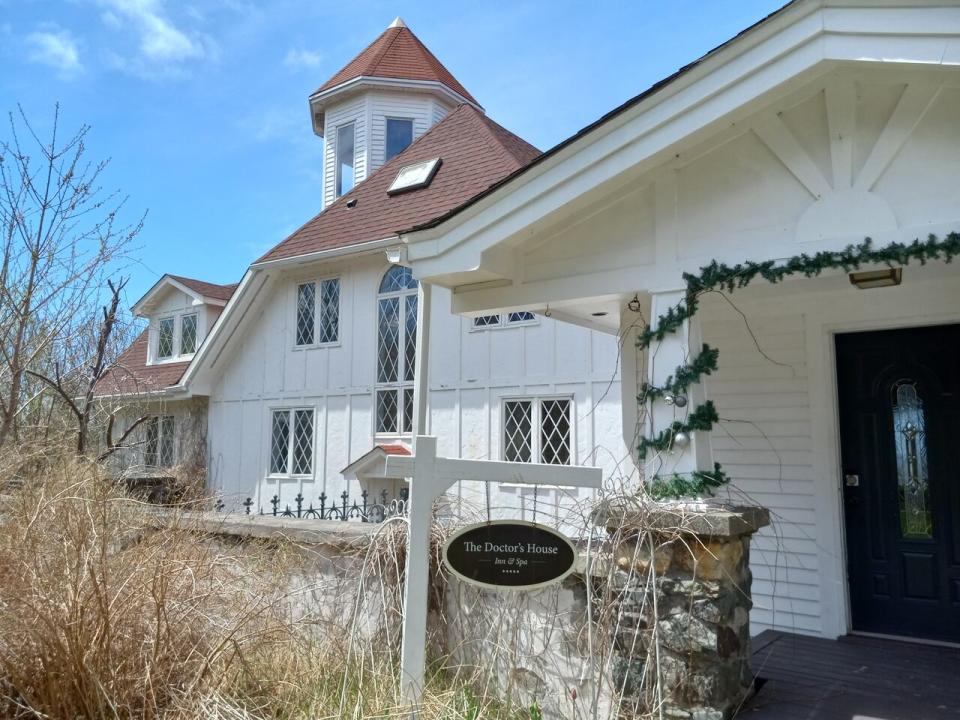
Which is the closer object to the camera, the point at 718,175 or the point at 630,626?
the point at 630,626

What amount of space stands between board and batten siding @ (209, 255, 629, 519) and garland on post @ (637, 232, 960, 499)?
5136 millimetres

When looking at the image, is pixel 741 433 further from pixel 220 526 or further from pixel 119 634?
pixel 119 634

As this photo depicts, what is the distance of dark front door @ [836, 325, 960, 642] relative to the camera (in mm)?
5367

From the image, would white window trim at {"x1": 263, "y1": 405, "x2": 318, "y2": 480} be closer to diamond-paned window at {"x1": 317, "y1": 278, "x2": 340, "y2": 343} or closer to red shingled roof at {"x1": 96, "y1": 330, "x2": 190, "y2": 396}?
diamond-paned window at {"x1": 317, "y1": 278, "x2": 340, "y2": 343}

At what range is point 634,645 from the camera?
3.78m

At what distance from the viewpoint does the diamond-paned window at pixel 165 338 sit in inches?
730

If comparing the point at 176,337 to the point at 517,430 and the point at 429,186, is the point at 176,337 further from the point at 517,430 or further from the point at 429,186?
the point at 517,430

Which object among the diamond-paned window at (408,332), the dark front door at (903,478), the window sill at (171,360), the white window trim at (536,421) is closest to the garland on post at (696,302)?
the dark front door at (903,478)

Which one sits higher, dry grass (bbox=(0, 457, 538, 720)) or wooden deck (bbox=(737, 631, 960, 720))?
dry grass (bbox=(0, 457, 538, 720))

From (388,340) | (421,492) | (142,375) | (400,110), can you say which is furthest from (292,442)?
(421,492)

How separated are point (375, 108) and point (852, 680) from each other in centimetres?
1551

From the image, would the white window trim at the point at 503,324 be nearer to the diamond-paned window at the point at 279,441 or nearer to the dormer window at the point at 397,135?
the diamond-paned window at the point at 279,441

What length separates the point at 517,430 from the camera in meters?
11.7

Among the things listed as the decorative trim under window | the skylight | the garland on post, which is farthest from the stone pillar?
the skylight
